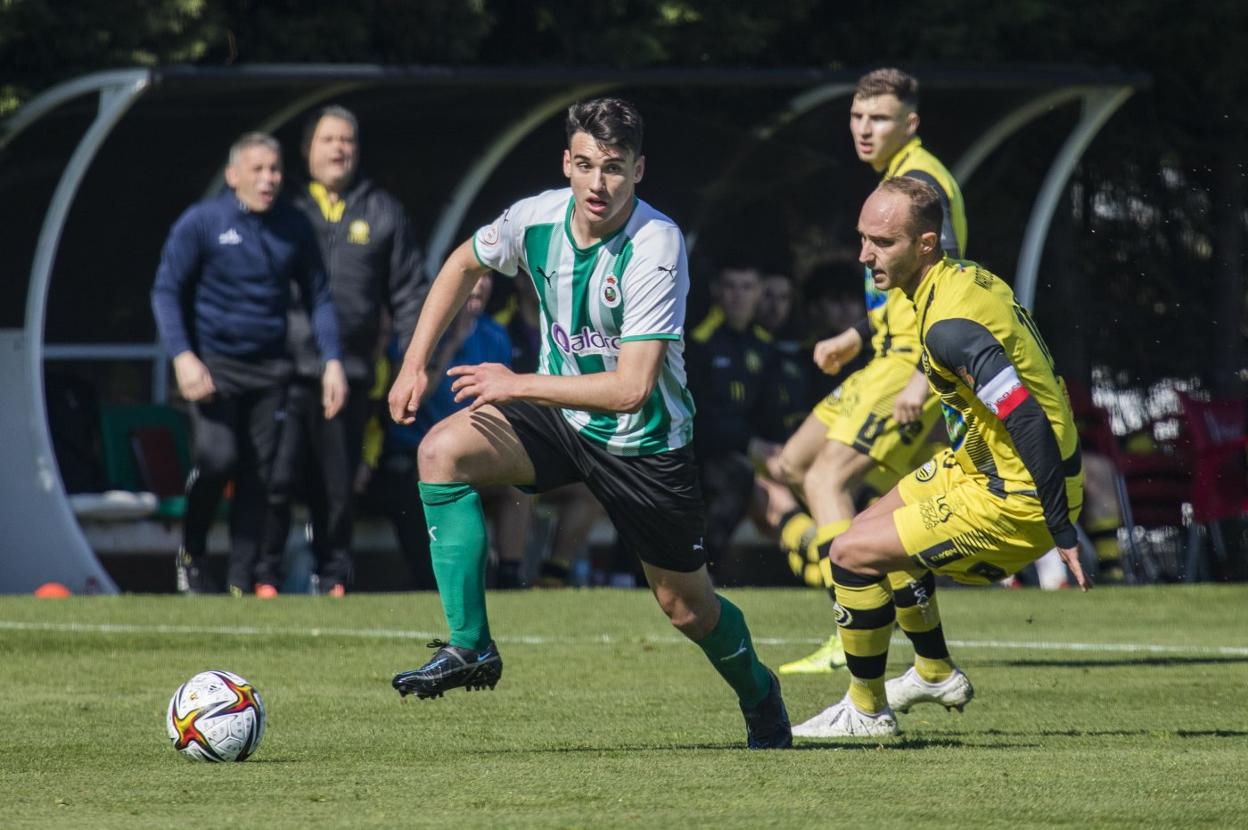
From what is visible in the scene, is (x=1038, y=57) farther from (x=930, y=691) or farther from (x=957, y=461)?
(x=957, y=461)

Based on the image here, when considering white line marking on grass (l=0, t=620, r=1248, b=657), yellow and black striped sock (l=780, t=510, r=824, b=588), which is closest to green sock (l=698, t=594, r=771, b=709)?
white line marking on grass (l=0, t=620, r=1248, b=657)

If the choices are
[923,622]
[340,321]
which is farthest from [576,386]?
[340,321]

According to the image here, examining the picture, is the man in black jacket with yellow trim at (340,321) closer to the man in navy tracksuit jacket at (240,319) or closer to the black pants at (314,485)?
the black pants at (314,485)

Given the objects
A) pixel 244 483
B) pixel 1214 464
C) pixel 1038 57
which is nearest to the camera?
pixel 244 483

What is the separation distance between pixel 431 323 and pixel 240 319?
5.86 m

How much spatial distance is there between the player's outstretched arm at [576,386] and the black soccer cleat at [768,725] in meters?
1.14

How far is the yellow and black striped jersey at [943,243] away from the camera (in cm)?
955

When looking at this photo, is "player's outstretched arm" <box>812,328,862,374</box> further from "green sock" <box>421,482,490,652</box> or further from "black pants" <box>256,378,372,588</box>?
"black pants" <box>256,378,372,588</box>

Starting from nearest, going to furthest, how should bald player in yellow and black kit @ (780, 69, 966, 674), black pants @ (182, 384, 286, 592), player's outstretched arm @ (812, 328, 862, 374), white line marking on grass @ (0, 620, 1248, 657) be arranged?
player's outstretched arm @ (812, 328, 862, 374)
bald player in yellow and black kit @ (780, 69, 966, 674)
white line marking on grass @ (0, 620, 1248, 657)
black pants @ (182, 384, 286, 592)

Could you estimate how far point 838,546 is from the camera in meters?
7.79

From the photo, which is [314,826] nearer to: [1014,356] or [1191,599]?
[1014,356]

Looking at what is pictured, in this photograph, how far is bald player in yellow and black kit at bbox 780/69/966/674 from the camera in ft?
32.1

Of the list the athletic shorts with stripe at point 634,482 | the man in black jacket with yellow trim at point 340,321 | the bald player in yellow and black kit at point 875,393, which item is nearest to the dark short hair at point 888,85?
the bald player in yellow and black kit at point 875,393

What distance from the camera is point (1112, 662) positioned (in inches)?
422
